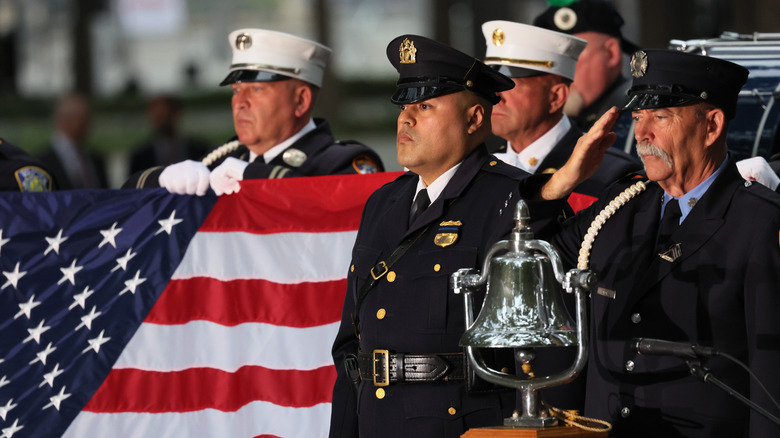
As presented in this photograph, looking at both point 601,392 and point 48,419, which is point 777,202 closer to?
point 601,392

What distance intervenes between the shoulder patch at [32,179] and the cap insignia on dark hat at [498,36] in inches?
86.1

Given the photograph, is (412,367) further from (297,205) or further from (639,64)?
(297,205)

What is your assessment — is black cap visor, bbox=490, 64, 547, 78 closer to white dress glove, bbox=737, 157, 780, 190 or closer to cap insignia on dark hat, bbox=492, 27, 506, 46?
cap insignia on dark hat, bbox=492, 27, 506, 46

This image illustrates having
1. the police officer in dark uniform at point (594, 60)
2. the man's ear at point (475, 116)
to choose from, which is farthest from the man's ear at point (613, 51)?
the man's ear at point (475, 116)

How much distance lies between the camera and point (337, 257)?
5645mm

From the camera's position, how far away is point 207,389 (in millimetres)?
5582

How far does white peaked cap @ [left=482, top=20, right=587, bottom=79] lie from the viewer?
5.79 metres

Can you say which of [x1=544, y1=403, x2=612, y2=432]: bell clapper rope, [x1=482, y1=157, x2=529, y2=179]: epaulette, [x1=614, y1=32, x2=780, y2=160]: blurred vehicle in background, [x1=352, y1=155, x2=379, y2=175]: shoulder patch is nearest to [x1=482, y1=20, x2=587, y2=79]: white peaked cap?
[x1=614, y1=32, x2=780, y2=160]: blurred vehicle in background

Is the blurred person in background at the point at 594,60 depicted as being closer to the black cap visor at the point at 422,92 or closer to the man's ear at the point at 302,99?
the man's ear at the point at 302,99

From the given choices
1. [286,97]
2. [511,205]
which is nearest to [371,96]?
[286,97]

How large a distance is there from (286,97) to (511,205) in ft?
7.75

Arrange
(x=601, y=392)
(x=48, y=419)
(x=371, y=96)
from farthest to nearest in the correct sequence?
1. (x=371, y=96)
2. (x=48, y=419)
3. (x=601, y=392)

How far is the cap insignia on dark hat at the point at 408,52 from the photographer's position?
4482mm

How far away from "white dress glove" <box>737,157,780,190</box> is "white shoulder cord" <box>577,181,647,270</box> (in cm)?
73
